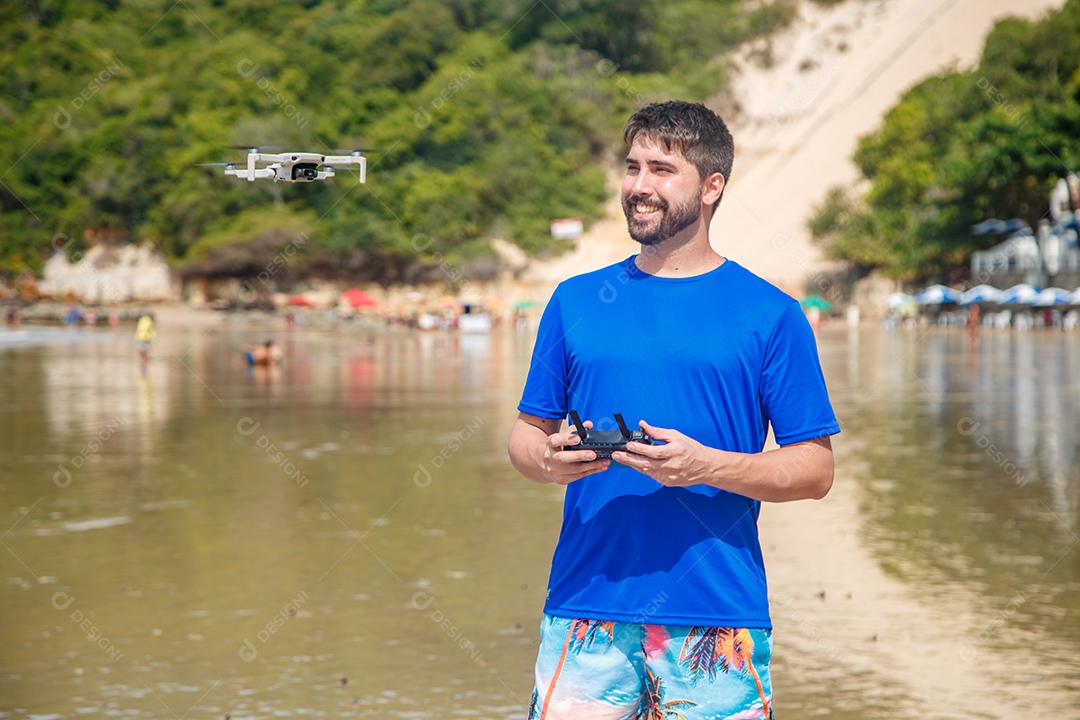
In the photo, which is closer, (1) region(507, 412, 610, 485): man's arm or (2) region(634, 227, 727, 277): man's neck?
(1) region(507, 412, 610, 485): man's arm

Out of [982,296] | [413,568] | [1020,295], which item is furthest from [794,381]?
[982,296]

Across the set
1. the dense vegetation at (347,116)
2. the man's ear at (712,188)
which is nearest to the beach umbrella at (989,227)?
the dense vegetation at (347,116)

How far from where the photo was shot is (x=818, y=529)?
11867 millimetres

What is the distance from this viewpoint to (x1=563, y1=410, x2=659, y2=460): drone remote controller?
128 inches

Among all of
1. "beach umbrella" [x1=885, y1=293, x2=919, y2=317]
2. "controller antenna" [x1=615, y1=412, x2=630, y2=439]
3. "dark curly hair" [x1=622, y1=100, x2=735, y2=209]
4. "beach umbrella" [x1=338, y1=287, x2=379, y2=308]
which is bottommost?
"controller antenna" [x1=615, y1=412, x2=630, y2=439]

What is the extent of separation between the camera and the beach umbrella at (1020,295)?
66.2m

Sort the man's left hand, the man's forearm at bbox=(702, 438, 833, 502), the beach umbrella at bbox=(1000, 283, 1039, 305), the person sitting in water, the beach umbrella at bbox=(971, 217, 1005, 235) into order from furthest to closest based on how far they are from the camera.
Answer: the beach umbrella at bbox=(971, 217, 1005, 235), the beach umbrella at bbox=(1000, 283, 1039, 305), the person sitting in water, the man's forearm at bbox=(702, 438, 833, 502), the man's left hand

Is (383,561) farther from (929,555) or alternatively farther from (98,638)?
(929,555)

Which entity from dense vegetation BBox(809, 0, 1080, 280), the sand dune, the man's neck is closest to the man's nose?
the man's neck

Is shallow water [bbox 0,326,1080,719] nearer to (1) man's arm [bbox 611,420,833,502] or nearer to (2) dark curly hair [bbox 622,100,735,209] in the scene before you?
(1) man's arm [bbox 611,420,833,502]

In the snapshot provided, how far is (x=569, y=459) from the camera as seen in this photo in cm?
332

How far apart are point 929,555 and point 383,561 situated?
3.91m

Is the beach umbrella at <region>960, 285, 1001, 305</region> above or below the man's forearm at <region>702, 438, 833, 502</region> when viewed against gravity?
above

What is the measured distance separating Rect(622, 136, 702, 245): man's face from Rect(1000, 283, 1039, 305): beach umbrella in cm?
6574
